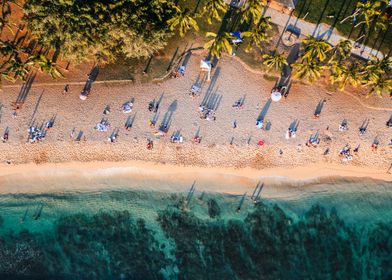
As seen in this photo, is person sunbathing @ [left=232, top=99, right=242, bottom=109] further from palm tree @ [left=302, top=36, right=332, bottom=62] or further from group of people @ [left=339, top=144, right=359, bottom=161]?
group of people @ [left=339, top=144, right=359, bottom=161]

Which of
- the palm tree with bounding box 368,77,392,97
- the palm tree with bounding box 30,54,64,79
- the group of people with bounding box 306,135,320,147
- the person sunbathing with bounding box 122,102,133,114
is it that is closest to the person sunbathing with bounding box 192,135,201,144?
the person sunbathing with bounding box 122,102,133,114

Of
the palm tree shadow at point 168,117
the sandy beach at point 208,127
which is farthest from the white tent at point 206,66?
the palm tree shadow at point 168,117

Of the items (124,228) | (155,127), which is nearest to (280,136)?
(155,127)

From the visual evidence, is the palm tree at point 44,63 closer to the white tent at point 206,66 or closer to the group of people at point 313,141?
the white tent at point 206,66

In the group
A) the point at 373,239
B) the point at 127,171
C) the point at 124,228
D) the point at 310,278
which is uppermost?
the point at 373,239

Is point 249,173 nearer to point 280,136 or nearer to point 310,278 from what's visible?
point 280,136

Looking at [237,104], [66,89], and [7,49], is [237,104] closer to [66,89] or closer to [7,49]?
[66,89]
